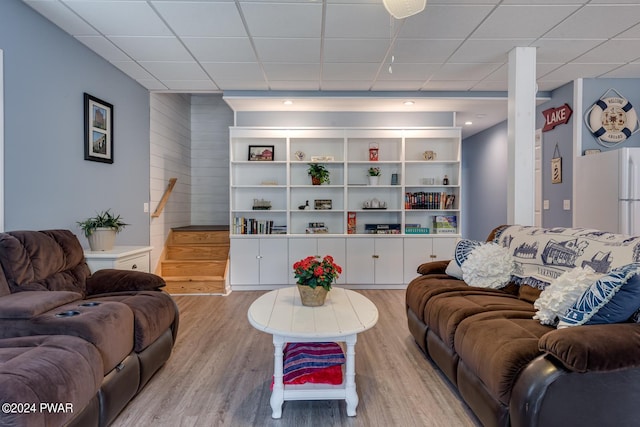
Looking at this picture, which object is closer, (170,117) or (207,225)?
(170,117)

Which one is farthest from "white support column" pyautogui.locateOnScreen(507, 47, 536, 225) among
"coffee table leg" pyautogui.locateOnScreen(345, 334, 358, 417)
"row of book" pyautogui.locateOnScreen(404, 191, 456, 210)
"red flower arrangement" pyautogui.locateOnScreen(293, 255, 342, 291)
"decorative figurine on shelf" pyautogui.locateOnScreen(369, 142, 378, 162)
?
"coffee table leg" pyautogui.locateOnScreen(345, 334, 358, 417)

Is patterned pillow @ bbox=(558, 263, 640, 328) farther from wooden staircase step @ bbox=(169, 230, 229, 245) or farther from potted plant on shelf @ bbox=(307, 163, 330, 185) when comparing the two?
wooden staircase step @ bbox=(169, 230, 229, 245)

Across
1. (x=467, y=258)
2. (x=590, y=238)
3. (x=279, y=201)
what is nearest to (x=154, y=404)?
(x=467, y=258)

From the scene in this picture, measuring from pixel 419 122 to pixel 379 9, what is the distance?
264 cm

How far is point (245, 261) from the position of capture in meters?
4.87

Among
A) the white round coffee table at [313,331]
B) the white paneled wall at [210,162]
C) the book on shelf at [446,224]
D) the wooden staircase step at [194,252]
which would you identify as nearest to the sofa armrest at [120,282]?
the white round coffee table at [313,331]

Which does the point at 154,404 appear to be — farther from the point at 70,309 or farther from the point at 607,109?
the point at 607,109

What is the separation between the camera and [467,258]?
2.87 m

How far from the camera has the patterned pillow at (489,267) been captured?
2701 millimetres

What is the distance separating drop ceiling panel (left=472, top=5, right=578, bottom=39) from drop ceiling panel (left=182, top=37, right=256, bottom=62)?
2.02 meters

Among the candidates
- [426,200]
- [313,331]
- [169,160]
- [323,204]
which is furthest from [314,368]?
[169,160]

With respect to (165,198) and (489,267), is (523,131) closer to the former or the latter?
(489,267)

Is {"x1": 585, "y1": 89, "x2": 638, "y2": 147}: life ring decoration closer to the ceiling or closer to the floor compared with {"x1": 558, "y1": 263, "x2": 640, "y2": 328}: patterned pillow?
closer to the ceiling

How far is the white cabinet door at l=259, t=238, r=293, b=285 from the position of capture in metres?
4.87
